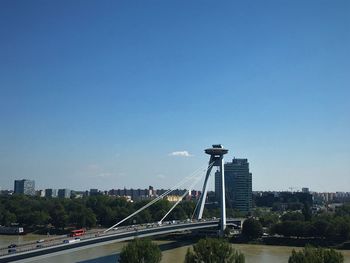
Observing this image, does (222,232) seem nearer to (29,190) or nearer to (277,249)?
(277,249)

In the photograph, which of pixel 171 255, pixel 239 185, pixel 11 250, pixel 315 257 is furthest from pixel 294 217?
pixel 239 185

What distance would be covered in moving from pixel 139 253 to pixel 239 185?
60.7 m

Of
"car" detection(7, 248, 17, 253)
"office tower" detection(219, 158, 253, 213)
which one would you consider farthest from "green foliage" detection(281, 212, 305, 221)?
"office tower" detection(219, 158, 253, 213)

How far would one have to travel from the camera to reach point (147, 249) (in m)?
18.5

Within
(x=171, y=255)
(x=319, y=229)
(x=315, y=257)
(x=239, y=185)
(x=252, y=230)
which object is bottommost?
(x=171, y=255)

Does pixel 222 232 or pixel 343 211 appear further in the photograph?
pixel 343 211

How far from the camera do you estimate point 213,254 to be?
57.2 ft

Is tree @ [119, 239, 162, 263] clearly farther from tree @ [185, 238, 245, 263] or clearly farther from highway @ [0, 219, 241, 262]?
highway @ [0, 219, 241, 262]

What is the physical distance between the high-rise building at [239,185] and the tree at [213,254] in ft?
189

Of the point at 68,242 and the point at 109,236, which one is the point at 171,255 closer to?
the point at 109,236

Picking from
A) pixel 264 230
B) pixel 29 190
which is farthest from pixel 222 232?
pixel 29 190

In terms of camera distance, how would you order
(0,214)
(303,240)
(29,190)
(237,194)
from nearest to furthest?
1. (303,240)
2. (0,214)
3. (237,194)
4. (29,190)

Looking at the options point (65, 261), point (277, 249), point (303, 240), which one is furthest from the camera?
point (303, 240)

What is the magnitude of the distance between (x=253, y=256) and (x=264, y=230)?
40.3 ft
